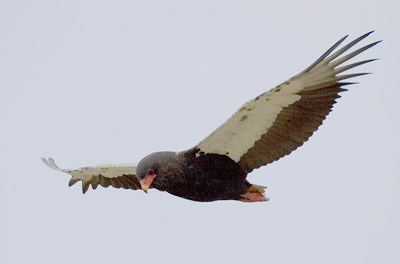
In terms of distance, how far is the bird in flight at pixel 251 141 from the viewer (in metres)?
10.6

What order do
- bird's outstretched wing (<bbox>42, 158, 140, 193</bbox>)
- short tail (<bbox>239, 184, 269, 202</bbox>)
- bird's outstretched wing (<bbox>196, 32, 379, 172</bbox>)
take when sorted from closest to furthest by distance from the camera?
Answer: bird's outstretched wing (<bbox>196, 32, 379, 172</bbox>) → short tail (<bbox>239, 184, 269, 202</bbox>) → bird's outstretched wing (<bbox>42, 158, 140, 193</bbox>)

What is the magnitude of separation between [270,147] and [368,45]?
196 cm

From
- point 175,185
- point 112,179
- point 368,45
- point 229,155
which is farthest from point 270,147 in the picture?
point 112,179

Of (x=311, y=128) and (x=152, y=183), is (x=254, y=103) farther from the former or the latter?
(x=152, y=183)

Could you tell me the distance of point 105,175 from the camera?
44.5 feet

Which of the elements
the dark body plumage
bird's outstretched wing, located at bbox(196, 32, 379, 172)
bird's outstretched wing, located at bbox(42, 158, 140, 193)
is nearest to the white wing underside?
bird's outstretched wing, located at bbox(42, 158, 140, 193)

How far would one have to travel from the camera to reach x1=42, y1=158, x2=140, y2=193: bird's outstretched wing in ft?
42.9

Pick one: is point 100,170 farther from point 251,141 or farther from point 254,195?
point 251,141

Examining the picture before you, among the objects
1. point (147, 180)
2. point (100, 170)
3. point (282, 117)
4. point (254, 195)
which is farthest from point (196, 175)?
point (100, 170)

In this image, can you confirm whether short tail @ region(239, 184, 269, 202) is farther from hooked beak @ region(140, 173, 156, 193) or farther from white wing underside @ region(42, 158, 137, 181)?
white wing underside @ region(42, 158, 137, 181)

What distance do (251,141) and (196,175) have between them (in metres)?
0.78

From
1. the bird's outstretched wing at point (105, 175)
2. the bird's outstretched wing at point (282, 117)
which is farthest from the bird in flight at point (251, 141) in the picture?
the bird's outstretched wing at point (105, 175)

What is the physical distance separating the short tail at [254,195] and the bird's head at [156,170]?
1144 mm

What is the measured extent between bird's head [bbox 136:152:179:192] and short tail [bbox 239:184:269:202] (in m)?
1.14
